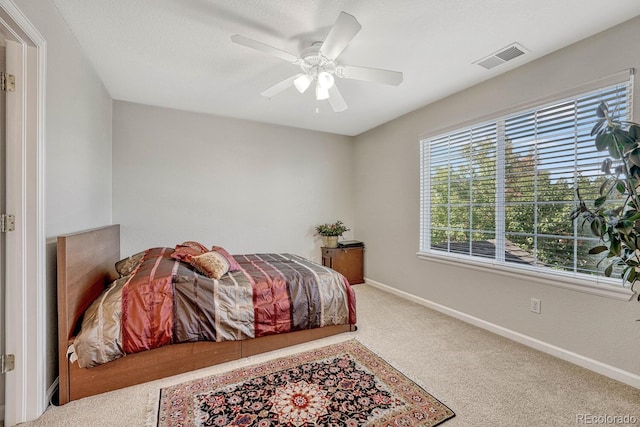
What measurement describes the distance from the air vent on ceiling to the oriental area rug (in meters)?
2.71

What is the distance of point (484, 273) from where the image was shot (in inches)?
112

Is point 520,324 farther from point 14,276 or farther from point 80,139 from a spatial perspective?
point 80,139

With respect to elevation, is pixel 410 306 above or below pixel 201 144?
below

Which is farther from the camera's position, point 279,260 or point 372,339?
point 279,260

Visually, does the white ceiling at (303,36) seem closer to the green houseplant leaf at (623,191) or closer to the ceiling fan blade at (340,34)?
the ceiling fan blade at (340,34)

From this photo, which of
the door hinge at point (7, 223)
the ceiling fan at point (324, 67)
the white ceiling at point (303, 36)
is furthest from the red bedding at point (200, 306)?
the white ceiling at point (303, 36)

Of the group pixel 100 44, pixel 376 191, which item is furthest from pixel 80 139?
pixel 376 191

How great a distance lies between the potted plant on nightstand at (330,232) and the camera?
4.52 meters

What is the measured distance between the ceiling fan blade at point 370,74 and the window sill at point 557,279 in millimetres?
2032

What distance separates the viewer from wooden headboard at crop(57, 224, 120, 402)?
168 cm

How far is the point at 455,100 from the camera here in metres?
3.14

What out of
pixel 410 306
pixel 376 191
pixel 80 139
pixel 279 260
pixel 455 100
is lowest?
pixel 410 306

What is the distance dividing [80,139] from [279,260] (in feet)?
7.04

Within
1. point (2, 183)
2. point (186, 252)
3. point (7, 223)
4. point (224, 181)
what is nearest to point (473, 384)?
point (186, 252)
